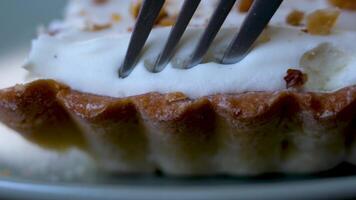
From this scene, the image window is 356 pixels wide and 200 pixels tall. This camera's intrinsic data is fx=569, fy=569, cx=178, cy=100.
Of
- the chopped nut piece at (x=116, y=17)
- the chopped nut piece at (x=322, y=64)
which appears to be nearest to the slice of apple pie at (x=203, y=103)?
the chopped nut piece at (x=322, y=64)

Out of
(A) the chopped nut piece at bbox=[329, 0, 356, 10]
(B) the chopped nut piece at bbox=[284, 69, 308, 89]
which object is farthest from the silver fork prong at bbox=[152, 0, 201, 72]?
(A) the chopped nut piece at bbox=[329, 0, 356, 10]

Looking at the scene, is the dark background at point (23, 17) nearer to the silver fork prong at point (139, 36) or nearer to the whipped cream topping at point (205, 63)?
the whipped cream topping at point (205, 63)

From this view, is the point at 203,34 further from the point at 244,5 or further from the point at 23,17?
the point at 23,17

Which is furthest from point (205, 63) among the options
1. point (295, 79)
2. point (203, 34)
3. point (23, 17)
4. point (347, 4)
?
point (23, 17)

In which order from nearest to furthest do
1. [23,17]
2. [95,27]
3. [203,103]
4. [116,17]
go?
[203,103]
[95,27]
[116,17]
[23,17]

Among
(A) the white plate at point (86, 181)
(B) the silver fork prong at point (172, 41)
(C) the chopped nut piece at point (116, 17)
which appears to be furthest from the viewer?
(C) the chopped nut piece at point (116, 17)

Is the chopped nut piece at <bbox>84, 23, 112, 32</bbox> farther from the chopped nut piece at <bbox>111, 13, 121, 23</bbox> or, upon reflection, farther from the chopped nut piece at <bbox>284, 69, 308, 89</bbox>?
the chopped nut piece at <bbox>284, 69, 308, 89</bbox>
